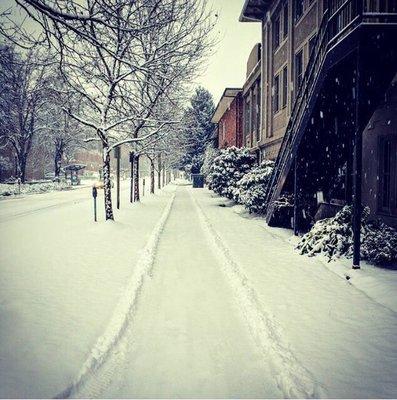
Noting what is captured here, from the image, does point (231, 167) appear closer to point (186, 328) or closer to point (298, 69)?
point (298, 69)

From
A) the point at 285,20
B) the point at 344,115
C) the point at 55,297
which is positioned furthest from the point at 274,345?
the point at 285,20

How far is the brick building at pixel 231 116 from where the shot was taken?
26684 millimetres

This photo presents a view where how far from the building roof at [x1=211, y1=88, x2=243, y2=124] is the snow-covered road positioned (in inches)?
828

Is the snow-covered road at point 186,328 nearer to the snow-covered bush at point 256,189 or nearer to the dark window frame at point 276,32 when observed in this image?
the snow-covered bush at point 256,189

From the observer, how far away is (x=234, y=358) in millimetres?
3365

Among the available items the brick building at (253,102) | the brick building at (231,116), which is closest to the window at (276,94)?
the brick building at (253,102)

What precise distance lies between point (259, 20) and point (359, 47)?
51.3 feet

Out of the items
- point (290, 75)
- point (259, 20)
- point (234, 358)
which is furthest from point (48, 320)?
point (259, 20)

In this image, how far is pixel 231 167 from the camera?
19.2m

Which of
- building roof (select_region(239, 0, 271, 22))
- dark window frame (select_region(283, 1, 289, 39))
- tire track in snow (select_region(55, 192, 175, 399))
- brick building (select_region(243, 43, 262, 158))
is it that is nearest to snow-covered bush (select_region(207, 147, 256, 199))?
brick building (select_region(243, 43, 262, 158))

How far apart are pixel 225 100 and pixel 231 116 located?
1482 mm

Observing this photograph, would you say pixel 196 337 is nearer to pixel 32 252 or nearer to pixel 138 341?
pixel 138 341

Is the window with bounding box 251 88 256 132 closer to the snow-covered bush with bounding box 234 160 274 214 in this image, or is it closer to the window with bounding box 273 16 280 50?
the window with bounding box 273 16 280 50

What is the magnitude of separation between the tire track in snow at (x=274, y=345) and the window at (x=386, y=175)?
4769 mm
